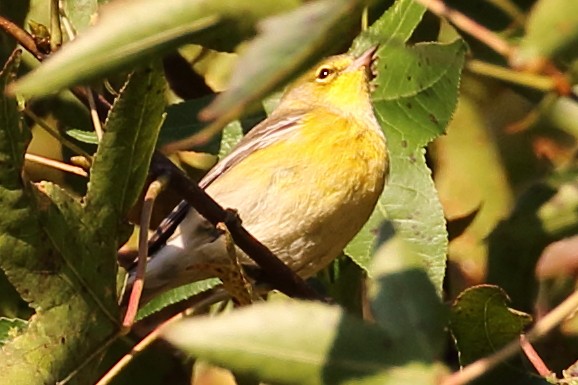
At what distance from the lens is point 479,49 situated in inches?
109

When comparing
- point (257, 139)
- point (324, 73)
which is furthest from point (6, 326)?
point (324, 73)

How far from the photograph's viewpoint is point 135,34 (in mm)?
930

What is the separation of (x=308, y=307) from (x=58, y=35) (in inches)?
40.3

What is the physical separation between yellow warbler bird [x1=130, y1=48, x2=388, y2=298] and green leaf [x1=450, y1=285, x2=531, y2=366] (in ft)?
3.53

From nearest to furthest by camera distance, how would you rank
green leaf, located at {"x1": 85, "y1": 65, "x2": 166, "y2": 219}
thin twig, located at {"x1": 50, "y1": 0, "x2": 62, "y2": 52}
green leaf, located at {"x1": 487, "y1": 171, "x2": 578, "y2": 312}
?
green leaf, located at {"x1": 85, "y1": 65, "x2": 166, "y2": 219}, thin twig, located at {"x1": 50, "y1": 0, "x2": 62, "y2": 52}, green leaf, located at {"x1": 487, "y1": 171, "x2": 578, "y2": 312}

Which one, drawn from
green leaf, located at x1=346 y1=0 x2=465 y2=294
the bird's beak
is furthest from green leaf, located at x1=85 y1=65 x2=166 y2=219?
the bird's beak

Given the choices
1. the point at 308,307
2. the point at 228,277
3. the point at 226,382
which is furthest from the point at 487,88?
the point at 308,307

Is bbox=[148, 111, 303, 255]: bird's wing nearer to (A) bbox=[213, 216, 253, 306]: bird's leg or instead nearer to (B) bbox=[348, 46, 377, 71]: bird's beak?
(B) bbox=[348, 46, 377, 71]: bird's beak

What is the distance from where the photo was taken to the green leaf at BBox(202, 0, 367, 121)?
2.80 ft

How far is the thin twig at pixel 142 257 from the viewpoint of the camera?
179 centimetres

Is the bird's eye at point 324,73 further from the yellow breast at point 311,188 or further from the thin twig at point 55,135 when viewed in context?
the thin twig at point 55,135

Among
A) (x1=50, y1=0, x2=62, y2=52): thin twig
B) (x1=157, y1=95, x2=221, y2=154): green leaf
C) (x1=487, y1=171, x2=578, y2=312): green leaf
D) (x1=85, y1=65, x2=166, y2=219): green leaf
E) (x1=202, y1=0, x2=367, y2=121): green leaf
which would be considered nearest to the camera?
(x1=202, y1=0, x2=367, y2=121): green leaf

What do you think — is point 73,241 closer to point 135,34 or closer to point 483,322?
point 483,322

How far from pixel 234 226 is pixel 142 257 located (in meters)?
0.21
